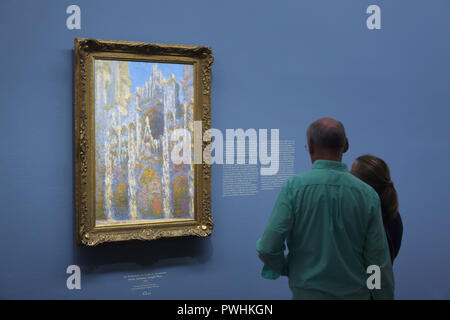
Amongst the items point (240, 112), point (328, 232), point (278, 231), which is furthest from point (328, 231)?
point (240, 112)

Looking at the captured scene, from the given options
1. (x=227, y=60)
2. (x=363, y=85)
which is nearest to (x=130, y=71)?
(x=227, y=60)

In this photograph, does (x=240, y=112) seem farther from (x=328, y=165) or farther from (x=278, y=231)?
(x=278, y=231)

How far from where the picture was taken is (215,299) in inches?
135

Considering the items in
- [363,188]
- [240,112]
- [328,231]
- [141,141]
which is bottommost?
[328,231]

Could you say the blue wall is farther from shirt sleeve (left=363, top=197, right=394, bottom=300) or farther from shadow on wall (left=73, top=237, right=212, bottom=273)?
shirt sleeve (left=363, top=197, right=394, bottom=300)

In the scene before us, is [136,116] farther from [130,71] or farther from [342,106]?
[342,106]

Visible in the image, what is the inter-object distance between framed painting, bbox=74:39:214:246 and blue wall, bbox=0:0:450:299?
16cm

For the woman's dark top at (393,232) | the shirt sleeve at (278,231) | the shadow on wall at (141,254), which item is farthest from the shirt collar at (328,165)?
the shadow on wall at (141,254)

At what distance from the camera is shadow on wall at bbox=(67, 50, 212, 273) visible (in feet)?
10.1

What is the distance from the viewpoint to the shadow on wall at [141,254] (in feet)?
10.1

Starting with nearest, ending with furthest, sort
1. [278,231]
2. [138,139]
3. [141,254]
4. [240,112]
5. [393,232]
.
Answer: [278,231] < [393,232] < [138,139] < [141,254] < [240,112]

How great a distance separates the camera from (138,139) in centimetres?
308

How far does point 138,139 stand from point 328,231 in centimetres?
164

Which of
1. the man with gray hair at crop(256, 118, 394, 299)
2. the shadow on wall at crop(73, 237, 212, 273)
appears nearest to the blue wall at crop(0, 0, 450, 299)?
the shadow on wall at crop(73, 237, 212, 273)
